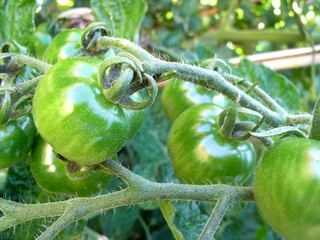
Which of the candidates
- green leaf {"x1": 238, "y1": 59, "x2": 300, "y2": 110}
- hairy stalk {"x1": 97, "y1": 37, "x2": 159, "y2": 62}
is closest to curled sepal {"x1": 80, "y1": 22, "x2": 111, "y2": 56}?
hairy stalk {"x1": 97, "y1": 37, "x2": 159, "y2": 62}

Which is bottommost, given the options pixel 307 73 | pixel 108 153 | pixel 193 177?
pixel 307 73

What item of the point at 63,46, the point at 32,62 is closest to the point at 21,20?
the point at 63,46

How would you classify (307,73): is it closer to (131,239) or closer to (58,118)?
(131,239)

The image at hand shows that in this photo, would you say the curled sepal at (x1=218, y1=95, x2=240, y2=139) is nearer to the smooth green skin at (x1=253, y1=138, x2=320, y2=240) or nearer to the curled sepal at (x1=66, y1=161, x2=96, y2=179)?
the smooth green skin at (x1=253, y1=138, x2=320, y2=240)

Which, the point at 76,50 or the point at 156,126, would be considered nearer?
the point at 76,50

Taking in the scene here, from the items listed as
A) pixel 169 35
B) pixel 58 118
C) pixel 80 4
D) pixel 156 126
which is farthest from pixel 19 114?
pixel 169 35

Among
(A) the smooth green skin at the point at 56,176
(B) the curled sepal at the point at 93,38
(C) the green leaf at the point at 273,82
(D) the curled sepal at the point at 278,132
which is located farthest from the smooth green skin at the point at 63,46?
(C) the green leaf at the point at 273,82
